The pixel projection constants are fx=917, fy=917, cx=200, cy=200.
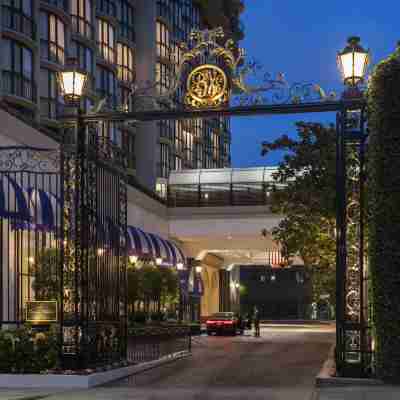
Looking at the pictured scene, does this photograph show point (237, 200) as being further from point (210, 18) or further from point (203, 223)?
point (210, 18)

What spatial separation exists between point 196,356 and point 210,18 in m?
62.0

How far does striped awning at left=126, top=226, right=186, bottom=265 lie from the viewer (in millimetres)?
37759

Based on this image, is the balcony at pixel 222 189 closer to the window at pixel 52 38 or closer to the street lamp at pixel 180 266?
the street lamp at pixel 180 266

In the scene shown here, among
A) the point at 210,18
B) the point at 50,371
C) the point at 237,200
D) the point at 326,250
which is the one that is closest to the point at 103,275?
the point at 50,371

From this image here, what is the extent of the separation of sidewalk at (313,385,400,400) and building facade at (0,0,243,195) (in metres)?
15.3

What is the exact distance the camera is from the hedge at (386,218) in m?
16.4

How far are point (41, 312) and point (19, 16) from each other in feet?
106

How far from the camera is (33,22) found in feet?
161

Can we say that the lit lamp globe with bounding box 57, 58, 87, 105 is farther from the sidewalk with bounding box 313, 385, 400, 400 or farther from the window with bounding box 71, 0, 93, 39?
the window with bounding box 71, 0, 93, 39

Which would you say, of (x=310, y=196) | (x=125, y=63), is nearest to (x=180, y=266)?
(x=310, y=196)

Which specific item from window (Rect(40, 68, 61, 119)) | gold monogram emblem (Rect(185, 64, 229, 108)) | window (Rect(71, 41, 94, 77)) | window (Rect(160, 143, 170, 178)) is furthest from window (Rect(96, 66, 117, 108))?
gold monogram emblem (Rect(185, 64, 229, 108))

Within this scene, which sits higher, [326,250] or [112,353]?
[326,250]

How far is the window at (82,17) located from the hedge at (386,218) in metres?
41.2

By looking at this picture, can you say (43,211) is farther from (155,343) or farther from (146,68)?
(146,68)
